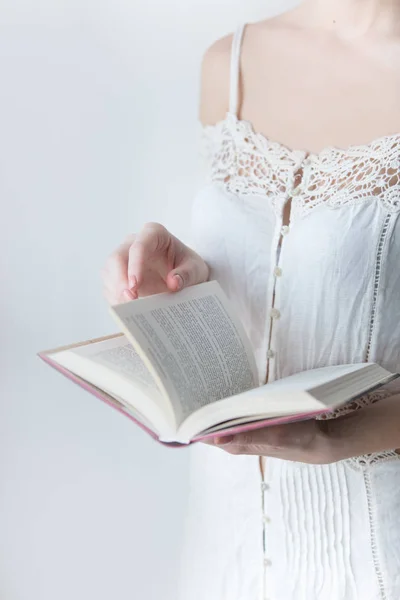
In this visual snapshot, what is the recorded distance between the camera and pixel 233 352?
0.83m

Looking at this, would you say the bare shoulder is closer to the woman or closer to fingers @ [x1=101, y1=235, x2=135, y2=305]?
the woman

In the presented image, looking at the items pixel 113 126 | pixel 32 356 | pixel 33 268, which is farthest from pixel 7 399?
pixel 113 126

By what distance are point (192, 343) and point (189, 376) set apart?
5 centimetres

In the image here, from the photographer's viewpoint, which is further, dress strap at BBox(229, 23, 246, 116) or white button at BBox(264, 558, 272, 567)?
dress strap at BBox(229, 23, 246, 116)

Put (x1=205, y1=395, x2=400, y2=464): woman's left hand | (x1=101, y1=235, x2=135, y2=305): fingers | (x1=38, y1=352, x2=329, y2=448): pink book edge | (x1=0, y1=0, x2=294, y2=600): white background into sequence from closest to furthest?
(x1=38, y1=352, x2=329, y2=448): pink book edge, (x1=205, y1=395, x2=400, y2=464): woman's left hand, (x1=101, y1=235, x2=135, y2=305): fingers, (x1=0, y1=0, x2=294, y2=600): white background

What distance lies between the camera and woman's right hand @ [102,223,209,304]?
33.8 inches

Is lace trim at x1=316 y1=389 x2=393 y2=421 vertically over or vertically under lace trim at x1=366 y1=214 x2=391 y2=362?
under

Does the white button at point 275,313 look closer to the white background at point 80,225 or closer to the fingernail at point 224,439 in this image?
the fingernail at point 224,439

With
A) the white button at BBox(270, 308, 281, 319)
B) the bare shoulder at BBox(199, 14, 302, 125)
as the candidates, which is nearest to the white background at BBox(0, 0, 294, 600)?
the bare shoulder at BBox(199, 14, 302, 125)

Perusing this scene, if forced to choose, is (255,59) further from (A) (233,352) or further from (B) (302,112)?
(A) (233,352)

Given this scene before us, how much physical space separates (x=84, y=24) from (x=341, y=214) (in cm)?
→ 72

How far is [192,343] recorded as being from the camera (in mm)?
774

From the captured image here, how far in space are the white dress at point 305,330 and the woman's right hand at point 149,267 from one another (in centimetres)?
8

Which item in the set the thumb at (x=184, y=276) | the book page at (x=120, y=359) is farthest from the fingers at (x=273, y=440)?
the thumb at (x=184, y=276)
